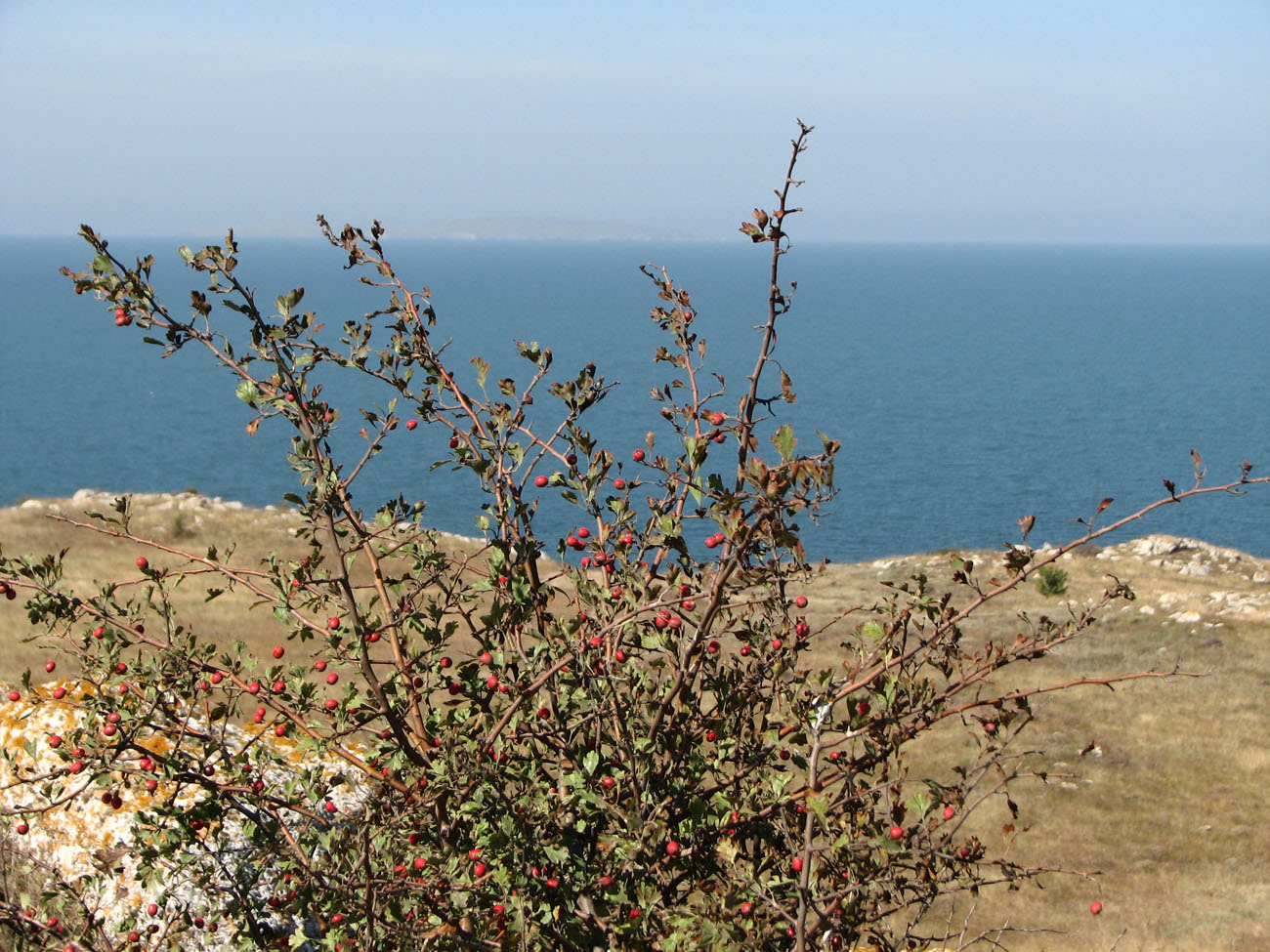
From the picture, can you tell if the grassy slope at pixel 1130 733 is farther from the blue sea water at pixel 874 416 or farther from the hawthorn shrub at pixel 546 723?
the blue sea water at pixel 874 416

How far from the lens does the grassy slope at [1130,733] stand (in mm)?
11195

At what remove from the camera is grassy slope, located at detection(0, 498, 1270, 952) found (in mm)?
11195

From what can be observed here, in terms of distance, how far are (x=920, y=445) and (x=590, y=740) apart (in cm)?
8141

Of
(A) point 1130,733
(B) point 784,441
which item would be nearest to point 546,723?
(B) point 784,441

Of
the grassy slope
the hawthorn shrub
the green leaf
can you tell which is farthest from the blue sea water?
the green leaf

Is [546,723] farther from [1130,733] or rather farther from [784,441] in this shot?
[1130,733]

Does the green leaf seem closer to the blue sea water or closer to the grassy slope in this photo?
the grassy slope

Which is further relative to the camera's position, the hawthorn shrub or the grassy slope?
the grassy slope

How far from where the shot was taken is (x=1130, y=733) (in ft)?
58.4

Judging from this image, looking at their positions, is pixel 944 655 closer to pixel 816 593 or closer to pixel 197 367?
pixel 816 593

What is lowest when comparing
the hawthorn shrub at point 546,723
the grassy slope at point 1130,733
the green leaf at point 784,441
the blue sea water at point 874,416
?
the blue sea water at point 874,416

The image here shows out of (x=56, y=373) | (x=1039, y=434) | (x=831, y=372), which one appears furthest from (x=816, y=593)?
(x=56, y=373)

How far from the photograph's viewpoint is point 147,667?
3576 mm

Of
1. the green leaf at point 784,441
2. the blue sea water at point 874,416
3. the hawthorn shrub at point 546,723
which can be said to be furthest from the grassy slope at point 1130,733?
the blue sea water at point 874,416
